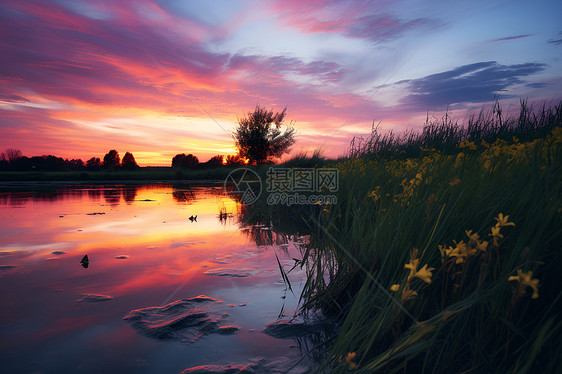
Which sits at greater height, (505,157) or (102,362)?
(505,157)

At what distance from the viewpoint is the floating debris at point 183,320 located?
2432mm

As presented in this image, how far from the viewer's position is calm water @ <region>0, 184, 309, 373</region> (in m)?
2.14

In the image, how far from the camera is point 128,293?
326cm

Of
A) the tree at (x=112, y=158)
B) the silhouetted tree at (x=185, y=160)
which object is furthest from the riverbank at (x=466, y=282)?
the tree at (x=112, y=158)

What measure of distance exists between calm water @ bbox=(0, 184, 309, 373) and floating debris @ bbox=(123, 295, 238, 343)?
1.7 inches

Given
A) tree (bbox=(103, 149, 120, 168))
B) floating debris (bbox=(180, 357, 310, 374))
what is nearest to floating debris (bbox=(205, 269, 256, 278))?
floating debris (bbox=(180, 357, 310, 374))

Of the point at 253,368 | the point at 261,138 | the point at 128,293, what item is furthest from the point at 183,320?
the point at 261,138

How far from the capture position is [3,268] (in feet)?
13.3

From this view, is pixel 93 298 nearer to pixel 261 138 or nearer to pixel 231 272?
pixel 231 272

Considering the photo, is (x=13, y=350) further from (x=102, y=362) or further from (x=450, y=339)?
Result: (x=450, y=339)

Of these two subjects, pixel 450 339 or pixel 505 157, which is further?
pixel 505 157

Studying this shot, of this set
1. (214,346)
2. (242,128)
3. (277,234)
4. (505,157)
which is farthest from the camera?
(242,128)

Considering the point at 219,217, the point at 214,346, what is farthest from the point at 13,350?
the point at 219,217

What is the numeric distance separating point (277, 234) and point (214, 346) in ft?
13.3
